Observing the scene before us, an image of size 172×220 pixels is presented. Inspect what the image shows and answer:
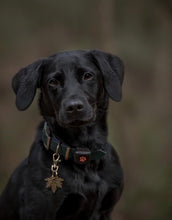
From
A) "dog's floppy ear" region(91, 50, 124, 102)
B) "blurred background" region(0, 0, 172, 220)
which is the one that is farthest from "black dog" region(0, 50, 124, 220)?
"blurred background" region(0, 0, 172, 220)

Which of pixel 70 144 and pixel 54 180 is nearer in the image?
pixel 54 180

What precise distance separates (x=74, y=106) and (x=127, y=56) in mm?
2767

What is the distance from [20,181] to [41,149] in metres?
0.31

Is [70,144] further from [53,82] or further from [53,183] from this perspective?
[53,82]

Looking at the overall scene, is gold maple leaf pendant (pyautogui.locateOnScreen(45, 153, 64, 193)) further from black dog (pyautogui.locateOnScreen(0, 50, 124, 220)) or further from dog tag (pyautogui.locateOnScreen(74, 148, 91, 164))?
dog tag (pyautogui.locateOnScreen(74, 148, 91, 164))

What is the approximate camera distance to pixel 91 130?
3.80m

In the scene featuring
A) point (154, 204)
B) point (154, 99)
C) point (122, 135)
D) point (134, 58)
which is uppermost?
point (134, 58)

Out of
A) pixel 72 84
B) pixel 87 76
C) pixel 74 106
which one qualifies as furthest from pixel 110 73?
pixel 74 106

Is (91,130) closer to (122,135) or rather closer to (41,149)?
(41,149)

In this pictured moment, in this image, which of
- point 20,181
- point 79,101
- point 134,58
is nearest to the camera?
point 79,101

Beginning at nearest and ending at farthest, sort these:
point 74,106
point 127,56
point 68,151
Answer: point 74,106 → point 68,151 → point 127,56

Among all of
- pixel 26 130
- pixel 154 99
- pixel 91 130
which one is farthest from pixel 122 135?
pixel 91 130

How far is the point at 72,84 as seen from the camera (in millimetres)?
3588

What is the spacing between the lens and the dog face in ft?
11.6
